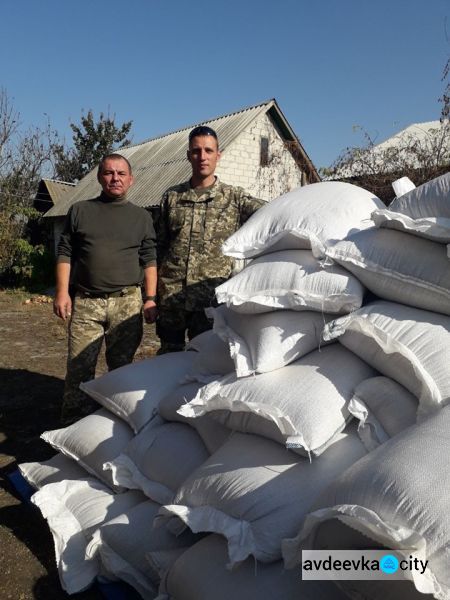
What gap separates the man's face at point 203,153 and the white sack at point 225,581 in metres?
1.93

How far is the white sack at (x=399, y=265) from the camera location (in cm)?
158

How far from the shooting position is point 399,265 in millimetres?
1653

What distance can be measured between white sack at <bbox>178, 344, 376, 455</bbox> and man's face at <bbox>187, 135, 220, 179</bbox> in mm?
1401

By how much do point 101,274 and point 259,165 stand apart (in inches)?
348

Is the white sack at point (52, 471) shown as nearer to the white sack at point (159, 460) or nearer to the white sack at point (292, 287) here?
the white sack at point (159, 460)

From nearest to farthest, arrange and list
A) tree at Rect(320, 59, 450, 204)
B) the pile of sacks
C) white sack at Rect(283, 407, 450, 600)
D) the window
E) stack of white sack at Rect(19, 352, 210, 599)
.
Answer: white sack at Rect(283, 407, 450, 600), the pile of sacks, stack of white sack at Rect(19, 352, 210, 599), tree at Rect(320, 59, 450, 204), the window

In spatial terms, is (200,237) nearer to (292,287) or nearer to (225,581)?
(292,287)

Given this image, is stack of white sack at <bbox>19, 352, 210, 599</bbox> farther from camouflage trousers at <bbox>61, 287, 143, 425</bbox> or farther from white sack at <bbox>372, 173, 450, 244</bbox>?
white sack at <bbox>372, 173, 450, 244</bbox>

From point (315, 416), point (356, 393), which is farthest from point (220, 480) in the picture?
point (356, 393)

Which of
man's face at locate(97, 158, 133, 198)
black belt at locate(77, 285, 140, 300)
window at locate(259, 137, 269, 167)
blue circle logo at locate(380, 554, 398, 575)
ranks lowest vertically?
blue circle logo at locate(380, 554, 398, 575)

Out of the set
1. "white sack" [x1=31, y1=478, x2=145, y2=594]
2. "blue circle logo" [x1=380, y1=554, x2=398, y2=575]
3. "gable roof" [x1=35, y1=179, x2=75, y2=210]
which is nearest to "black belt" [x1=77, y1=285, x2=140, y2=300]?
"white sack" [x1=31, y1=478, x2=145, y2=594]

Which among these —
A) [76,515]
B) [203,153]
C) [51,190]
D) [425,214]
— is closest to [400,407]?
[425,214]

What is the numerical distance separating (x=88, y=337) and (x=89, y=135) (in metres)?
25.7

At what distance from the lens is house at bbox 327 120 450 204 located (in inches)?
225
